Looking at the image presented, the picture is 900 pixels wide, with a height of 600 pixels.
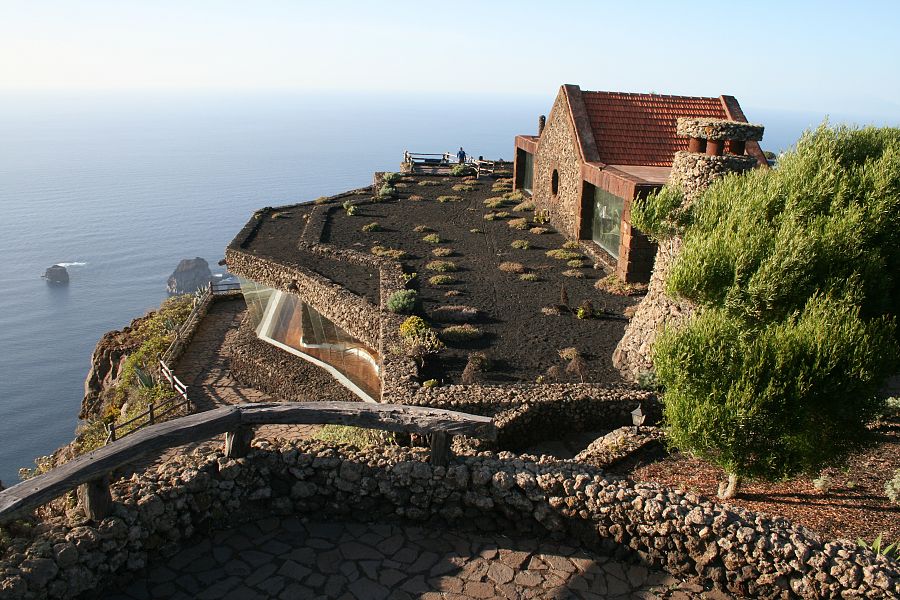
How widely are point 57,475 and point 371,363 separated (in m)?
16.6

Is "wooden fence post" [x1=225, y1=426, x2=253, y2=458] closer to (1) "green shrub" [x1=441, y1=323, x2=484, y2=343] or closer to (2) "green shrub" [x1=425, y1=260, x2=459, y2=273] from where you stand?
(1) "green shrub" [x1=441, y1=323, x2=484, y2=343]

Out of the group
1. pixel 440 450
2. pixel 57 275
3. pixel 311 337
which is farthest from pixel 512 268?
pixel 57 275

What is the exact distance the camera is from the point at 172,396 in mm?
24672

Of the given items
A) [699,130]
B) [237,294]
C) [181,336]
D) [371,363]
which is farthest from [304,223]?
[699,130]

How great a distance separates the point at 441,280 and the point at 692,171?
11.7 meters

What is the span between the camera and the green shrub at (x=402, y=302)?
69.8ft

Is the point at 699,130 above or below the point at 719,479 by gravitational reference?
above

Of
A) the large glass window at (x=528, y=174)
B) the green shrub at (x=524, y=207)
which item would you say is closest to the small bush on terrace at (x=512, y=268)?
the green shrub at (x=524, y=207)

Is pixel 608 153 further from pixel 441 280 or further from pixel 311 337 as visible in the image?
pixel 311 337

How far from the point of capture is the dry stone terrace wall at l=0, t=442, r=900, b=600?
779 centimetres

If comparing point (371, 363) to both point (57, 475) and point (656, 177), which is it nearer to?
point (656, 177)

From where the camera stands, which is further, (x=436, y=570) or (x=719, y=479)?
(x=719, y=479)

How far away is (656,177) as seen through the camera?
2558cm

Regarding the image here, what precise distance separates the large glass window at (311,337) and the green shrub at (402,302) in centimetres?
297
